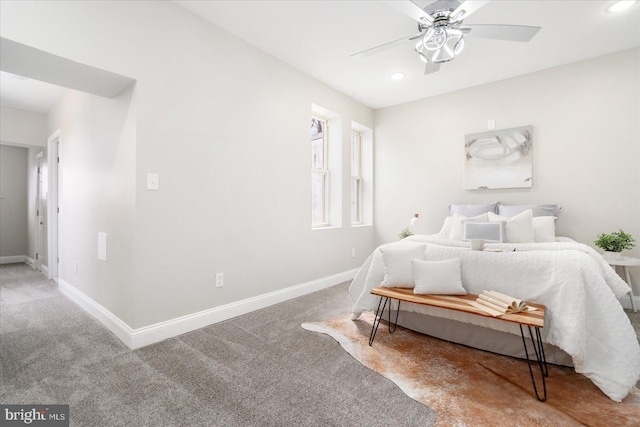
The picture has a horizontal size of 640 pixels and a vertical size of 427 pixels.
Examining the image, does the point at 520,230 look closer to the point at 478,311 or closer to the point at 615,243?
the point at 615,243

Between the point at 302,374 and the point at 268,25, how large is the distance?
2837 mm

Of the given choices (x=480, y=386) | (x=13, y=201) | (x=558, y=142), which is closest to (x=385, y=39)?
(x=558, y=142)

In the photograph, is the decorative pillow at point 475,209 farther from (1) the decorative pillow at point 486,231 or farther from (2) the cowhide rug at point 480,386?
(2) the cowhide rug at point 480,386

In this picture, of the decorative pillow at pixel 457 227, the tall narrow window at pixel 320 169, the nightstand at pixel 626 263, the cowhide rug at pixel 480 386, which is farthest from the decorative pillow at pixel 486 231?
the tall narrow window at pixel 320 169

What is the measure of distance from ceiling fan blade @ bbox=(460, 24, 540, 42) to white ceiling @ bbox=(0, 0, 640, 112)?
0.42 meters

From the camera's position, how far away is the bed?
1713 mm

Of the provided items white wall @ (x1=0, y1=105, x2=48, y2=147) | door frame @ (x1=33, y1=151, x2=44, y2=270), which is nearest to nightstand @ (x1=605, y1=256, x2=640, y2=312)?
white wall @ (x1=0, y1=105, x2=48, y2=147)

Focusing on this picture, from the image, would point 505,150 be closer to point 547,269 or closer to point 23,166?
point 547,269

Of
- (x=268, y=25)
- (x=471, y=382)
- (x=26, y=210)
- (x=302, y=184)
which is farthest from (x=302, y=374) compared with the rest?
(x=26, y=210)

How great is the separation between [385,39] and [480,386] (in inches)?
116

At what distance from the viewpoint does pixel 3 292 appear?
145 inches

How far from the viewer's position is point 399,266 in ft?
7.95

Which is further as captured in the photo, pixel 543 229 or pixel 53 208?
pixel 53 208

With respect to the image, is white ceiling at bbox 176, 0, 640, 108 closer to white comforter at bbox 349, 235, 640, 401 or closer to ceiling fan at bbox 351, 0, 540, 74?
ceiling fan at bbox 351, 0, 540, 74
